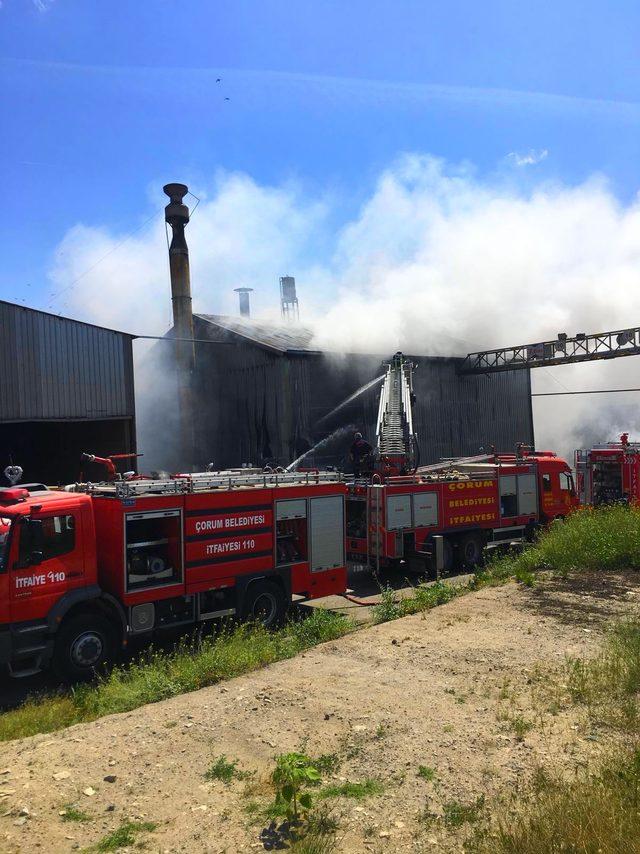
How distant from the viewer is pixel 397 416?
56.0 ft

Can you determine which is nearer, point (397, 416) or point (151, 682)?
point (151, 682)

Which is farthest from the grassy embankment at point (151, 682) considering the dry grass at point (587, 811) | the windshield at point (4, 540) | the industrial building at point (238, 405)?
the industrial building at point (238, 405)

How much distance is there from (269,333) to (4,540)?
2035cm

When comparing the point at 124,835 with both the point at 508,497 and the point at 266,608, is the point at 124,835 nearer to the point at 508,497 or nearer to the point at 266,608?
the point at 266,608

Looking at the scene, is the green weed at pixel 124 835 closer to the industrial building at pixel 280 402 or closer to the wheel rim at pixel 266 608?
the wheel rim at pixel 266 608

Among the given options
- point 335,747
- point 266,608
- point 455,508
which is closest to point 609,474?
point 455,508

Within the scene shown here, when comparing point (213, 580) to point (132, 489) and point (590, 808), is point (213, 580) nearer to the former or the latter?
point (132, 489)

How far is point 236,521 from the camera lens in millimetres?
9727

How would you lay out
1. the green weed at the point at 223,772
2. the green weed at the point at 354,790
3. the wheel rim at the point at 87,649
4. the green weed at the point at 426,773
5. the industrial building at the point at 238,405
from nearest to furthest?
the green weed at the point at 354,790, the green weed at the point at 426,773, the green weed at the point at 223,772, the wheel rim at the point at 87,649, the industrial building at the point at 238,405

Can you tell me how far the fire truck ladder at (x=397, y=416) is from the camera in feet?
52.3

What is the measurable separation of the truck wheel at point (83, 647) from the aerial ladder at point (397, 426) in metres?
7.89

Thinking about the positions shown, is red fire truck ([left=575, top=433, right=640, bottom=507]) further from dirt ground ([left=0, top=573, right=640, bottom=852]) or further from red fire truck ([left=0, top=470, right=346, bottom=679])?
dirt ground ([left=0, top=573, right=640, bottom=852])

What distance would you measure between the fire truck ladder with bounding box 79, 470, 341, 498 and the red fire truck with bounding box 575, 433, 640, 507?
1337 centimetres

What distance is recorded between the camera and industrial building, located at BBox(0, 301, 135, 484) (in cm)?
1653
